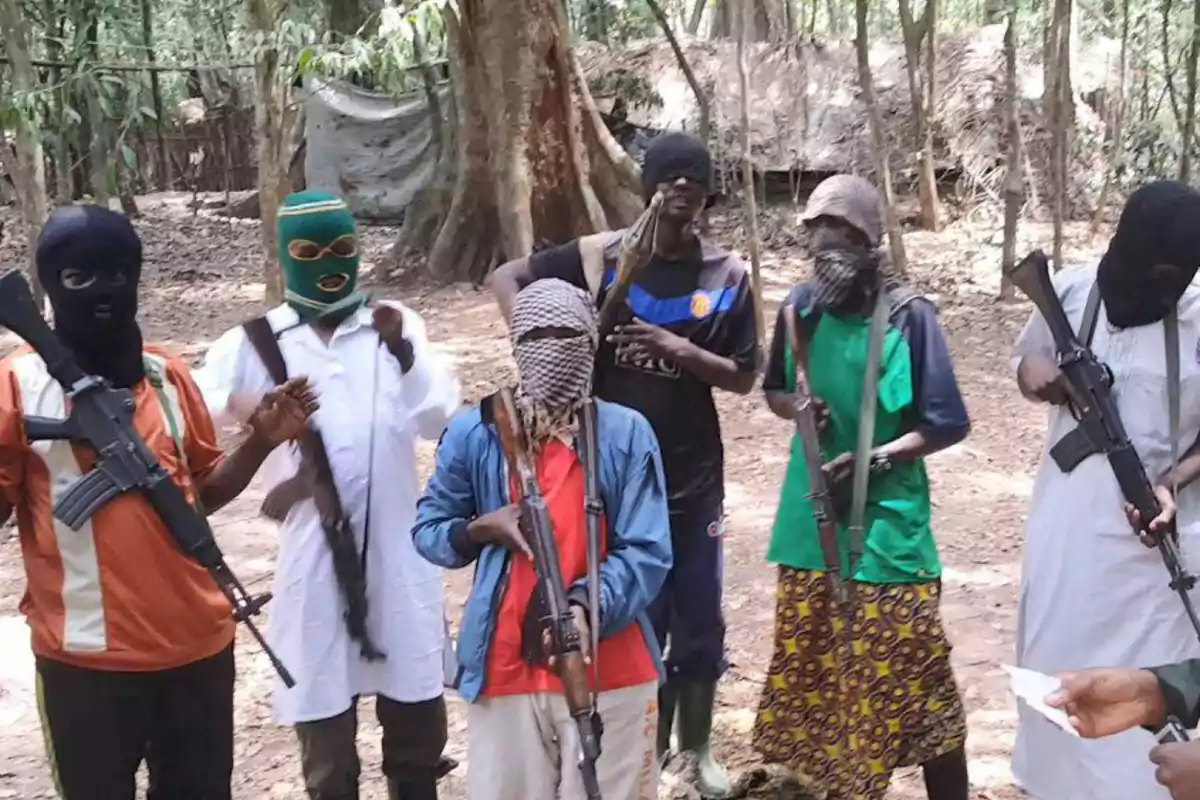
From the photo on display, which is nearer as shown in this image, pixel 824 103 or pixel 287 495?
pixel 287 495

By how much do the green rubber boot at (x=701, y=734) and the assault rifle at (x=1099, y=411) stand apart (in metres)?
1.30

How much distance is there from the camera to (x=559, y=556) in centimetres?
245

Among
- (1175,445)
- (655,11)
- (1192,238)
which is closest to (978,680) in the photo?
(1175,445)

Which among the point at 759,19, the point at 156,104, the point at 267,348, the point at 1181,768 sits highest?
the point at 759,19

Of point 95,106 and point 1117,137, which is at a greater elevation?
point 95,106

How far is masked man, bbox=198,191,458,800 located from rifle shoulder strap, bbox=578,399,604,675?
2.20 feet

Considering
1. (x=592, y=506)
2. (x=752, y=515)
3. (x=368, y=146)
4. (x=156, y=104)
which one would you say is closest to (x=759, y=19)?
(x=368, y=146)

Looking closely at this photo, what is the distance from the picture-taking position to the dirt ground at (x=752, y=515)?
13.6ft

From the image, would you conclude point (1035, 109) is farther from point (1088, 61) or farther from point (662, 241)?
point (662, 241)

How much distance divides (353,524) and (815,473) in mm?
1150

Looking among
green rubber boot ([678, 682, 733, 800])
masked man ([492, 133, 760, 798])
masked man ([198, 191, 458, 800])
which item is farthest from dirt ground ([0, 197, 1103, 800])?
masked man ([198, 191, 458, 800])

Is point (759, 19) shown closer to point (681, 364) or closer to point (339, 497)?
point (681, 364)

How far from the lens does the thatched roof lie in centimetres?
1470

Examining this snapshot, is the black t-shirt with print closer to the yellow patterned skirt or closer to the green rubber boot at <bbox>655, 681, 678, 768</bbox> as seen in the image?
the yellow patterned skirt
